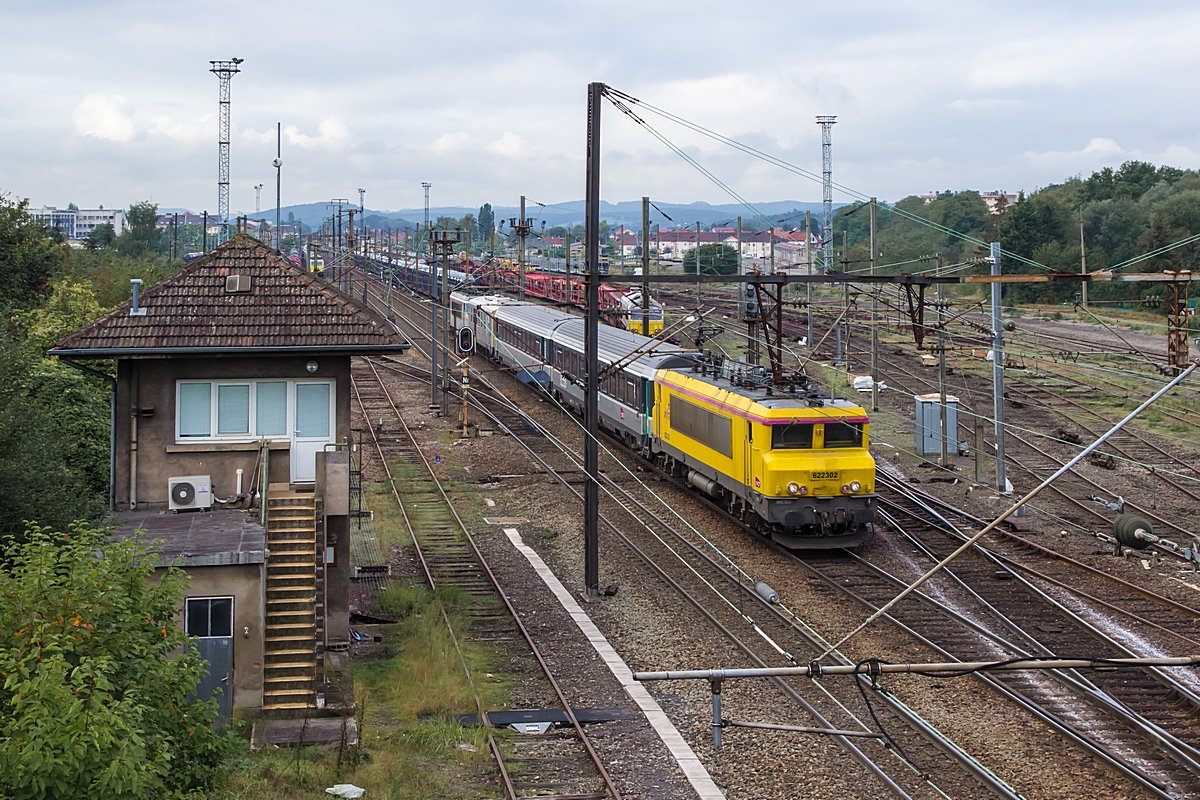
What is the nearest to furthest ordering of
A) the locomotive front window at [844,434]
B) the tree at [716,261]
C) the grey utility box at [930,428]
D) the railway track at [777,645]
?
the railway track at [777,645] → the locomotive front window at [844,434] → the grey utility box at [930,428] → the tree at [716,261]

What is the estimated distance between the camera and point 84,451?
23562 mm

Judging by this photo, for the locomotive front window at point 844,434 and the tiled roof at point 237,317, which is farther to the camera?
the locomotive front window at point 844,434

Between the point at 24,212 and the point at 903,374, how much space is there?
32.4 meters

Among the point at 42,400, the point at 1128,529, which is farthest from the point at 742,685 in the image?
the point at 42,400

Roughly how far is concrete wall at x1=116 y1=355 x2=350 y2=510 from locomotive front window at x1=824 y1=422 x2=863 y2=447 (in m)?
8.71

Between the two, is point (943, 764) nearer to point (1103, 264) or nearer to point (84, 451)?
point (84, 451)

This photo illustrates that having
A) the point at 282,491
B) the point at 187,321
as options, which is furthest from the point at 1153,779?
the point at 187,321

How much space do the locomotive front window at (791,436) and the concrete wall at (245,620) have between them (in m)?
9.74

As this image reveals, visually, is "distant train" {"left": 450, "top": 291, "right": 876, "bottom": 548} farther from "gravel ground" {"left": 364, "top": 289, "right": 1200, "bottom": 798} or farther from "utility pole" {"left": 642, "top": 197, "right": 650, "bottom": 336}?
"utility pole" {"left": 642, "top": 197, "right": 650, "bottom": 336}

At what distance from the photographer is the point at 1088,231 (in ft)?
251

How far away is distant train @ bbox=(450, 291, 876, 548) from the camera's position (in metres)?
20.4

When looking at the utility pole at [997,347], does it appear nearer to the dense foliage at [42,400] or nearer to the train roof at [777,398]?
the train roof at [777,398]

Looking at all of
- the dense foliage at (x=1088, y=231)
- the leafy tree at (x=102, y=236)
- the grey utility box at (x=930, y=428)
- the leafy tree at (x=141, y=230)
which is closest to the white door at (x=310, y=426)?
the grey utility box at (x=930, y=428)

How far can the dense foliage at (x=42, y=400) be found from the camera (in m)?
16.1
